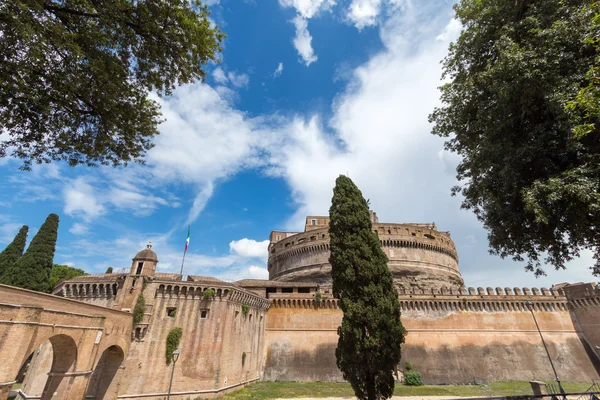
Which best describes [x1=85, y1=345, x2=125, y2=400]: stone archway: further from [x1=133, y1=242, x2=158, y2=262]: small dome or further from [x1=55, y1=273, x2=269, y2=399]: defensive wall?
[x1=133, y1=242, x2=158, y2=262]: small dome

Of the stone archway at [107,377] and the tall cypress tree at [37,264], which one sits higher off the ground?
the tall cypress tree at [37,264]

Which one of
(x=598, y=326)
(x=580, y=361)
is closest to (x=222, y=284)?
(x=580, y=361)

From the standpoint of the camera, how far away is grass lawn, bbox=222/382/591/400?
21844 millimetres

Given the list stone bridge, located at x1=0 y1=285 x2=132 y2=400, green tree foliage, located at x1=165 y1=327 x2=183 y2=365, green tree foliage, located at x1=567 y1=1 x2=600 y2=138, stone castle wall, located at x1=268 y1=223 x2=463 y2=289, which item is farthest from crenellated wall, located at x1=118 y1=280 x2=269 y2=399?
green tree foliage, located at x1=567 y1=1 x2=600 y2=138

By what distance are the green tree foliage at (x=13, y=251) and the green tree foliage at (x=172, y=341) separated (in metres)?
29.6

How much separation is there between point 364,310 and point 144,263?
61.7ft

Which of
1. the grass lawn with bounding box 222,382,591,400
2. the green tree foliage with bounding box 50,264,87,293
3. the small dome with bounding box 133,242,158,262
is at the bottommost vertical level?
the grass lawn with bounding box 222,382,591,400

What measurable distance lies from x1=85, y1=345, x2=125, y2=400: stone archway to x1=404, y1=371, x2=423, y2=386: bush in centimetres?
2423

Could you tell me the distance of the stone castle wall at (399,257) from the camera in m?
39.2

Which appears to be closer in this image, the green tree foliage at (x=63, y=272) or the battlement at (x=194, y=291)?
the battlement at (x=194, y=291)

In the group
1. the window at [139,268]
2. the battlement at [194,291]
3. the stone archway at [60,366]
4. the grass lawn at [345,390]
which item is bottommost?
the grass lawn at [345,390]

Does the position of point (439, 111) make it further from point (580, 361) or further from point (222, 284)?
point (580, 361)

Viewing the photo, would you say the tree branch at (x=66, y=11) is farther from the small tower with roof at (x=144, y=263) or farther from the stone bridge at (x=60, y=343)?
the small tower with roof at (x=144, y=263)

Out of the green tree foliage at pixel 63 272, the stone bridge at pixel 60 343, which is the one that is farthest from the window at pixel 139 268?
the green tree foliage at pixel 63 272
